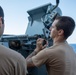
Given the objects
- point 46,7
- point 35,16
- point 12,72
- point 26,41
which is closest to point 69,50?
point 12,72

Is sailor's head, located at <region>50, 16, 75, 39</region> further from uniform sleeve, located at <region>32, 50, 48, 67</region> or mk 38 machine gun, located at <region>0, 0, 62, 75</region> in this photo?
mk 38 machine gun, located at <region>0, 0, 62, 75</region>

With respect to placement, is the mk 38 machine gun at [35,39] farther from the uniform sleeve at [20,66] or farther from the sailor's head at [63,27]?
the uniform sleeve at [20,66]

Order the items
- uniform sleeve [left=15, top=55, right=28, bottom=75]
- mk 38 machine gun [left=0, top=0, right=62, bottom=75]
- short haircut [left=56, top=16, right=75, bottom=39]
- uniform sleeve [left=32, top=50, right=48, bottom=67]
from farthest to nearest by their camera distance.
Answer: mk 38 machine gun [left=0, top=0, right=62, bottom=75]
short haircut [left=56, top=16, right=75, bottom=39]
uniform sleeve [left=32, top=50, right=48, bottom=67]
uniform sleeve [left=15, top=55, right=28, bottom=75]

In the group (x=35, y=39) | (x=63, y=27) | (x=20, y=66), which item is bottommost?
(x=35, y=39)

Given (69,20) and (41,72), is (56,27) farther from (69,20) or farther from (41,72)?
(41,72)

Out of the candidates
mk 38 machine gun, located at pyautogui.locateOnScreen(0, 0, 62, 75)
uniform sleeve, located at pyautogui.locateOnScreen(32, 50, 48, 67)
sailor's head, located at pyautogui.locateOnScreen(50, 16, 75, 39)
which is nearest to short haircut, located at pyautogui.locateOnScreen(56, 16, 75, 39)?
sailor's head, located at pyautogui.locateOnScreen(50, 16, 75, 39)

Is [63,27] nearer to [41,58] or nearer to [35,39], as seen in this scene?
[41,58]

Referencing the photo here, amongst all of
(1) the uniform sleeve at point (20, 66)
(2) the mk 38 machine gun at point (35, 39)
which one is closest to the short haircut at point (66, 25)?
(1) the uniform sleeve at point (20, 66)

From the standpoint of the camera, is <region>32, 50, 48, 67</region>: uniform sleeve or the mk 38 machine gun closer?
<region>32, 50, 48, 67</region>: uniform sleeve

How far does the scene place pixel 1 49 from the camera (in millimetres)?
1163

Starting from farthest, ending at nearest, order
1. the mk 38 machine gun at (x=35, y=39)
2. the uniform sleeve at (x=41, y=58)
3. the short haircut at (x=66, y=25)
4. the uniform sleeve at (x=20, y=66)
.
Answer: the mk 38 machine gun at (x=35, y=39), the short haircut at (x=66, y=25), the uniform sleeve at (x=41, y=58), the uniform sleeve at (x=20, y=66)

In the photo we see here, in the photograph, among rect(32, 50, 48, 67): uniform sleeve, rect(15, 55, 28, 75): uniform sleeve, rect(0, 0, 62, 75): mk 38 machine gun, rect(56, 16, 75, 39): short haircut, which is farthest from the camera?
rect(0, 0, 62, 75): mk 38 machine gun

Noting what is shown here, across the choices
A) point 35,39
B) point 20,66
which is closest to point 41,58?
point 20,66

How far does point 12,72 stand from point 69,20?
1.00 m
